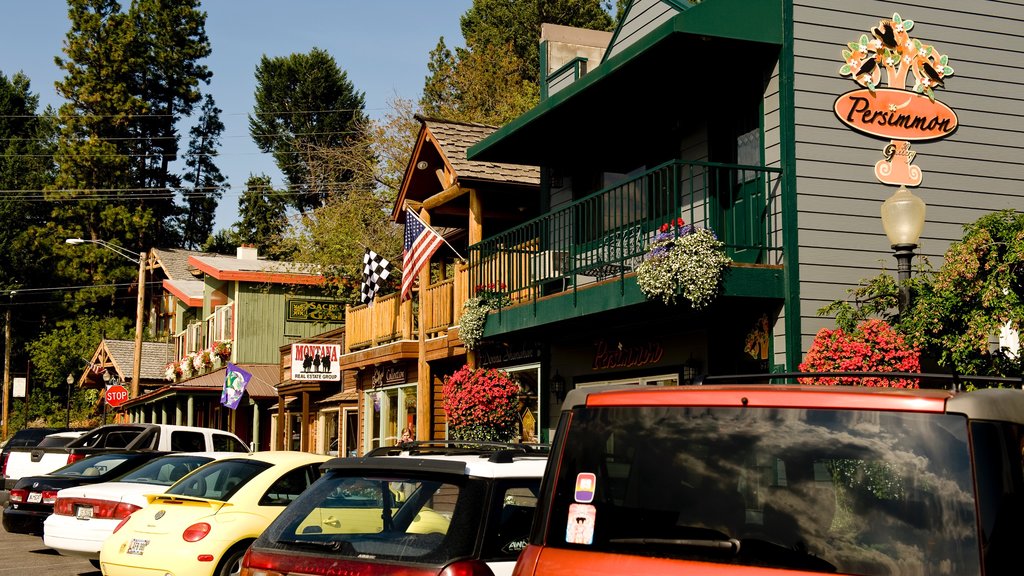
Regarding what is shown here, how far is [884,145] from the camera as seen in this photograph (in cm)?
1400

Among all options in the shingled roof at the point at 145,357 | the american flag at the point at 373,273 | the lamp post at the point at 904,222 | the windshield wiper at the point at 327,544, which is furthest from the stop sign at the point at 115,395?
the windshield wiper at the point at 327,544

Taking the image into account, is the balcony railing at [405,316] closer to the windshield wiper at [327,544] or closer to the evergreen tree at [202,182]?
the windshield wiper at [327,544]

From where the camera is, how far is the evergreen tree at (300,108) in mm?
62875

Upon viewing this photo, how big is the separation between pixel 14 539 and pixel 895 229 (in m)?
14.9

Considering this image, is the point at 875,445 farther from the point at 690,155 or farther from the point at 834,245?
the point at 690,155

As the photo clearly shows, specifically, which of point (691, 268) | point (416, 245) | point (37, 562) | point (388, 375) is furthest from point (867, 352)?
point (388, 375)

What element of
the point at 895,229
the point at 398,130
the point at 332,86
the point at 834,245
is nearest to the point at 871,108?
the point at 834,245

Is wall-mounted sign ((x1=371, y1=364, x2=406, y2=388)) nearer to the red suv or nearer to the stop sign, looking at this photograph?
the stop sign

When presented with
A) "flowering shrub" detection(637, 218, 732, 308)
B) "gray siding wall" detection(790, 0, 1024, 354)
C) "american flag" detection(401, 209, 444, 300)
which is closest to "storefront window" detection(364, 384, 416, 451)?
"american flag" detection(401, 209, 444, 300)

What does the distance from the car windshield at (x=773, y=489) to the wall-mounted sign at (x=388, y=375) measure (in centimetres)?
1948

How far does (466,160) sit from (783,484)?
1672 cm

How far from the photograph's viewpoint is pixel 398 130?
39.8 metres

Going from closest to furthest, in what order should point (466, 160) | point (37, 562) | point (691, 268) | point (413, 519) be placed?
point (413, 519)
point (691, 268)
point (37, 562)
point (466, 160)

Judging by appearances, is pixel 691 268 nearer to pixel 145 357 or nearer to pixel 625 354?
pixel 625 354
